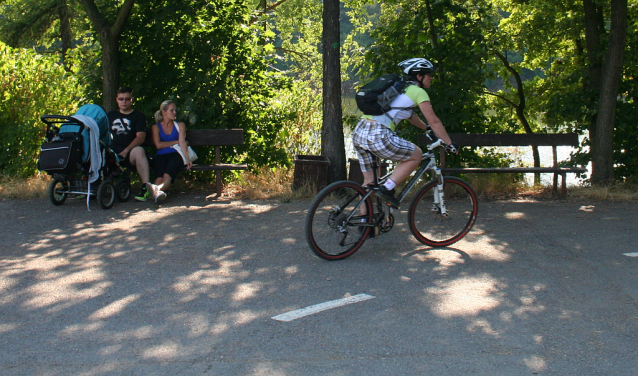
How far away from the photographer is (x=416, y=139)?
390 inches

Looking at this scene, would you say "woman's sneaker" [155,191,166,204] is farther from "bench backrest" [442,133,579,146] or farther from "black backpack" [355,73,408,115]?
"bench backrest" [442,133,579,146]

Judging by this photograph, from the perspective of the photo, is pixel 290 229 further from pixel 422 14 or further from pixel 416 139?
pixel 422 14

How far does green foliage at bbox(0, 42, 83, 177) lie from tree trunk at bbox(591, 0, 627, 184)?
319 inches

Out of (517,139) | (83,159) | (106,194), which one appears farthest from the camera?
(517,139)

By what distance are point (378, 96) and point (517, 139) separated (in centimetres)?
461

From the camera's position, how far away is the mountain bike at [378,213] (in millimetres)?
5738

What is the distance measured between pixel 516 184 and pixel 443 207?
3.95 m

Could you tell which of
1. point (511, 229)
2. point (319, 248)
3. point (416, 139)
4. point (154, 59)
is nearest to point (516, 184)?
point (416, 139)

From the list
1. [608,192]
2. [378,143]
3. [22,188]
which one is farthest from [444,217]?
[22,188]

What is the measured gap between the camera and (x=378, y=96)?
228 inches

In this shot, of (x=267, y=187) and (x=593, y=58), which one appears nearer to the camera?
(x=267, y=187)

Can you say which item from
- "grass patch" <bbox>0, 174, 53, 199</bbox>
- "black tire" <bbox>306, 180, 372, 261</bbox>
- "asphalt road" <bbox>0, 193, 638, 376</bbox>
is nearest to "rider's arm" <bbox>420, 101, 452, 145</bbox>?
"black tire" <bbox>306, 180, 372, 261</bbox>

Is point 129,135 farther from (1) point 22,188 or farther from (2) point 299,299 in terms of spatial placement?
(2) point 299,299

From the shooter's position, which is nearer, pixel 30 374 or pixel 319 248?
pixel 30 374
